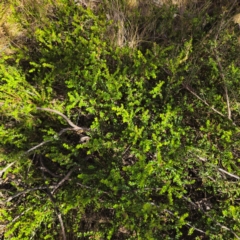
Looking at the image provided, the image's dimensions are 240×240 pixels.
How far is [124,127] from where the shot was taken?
2449 millimetres

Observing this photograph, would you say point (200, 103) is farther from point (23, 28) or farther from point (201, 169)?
point (23, 28)

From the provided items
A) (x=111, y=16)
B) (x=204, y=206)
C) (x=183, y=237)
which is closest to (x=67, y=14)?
(x=111, y=16)

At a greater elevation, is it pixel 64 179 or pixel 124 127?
pixel 124 127

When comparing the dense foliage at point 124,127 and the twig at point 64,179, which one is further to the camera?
the twig at point 64,179

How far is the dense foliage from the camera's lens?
2.13m

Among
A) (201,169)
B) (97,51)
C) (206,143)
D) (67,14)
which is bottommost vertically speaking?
(201,169)

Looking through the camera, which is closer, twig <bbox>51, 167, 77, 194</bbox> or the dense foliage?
the dense foliage

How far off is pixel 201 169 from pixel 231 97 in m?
0.78

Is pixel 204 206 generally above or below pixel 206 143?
below

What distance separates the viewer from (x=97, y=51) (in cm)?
256

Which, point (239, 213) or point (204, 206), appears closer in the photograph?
point (239, 213)

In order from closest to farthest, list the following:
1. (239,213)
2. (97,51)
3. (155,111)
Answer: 1. (239,213)
2. (155,111)
3. (97,51)

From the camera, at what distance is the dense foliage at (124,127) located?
2127 millimetres

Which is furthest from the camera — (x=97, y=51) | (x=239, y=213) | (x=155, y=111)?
(x=97, y=51)
